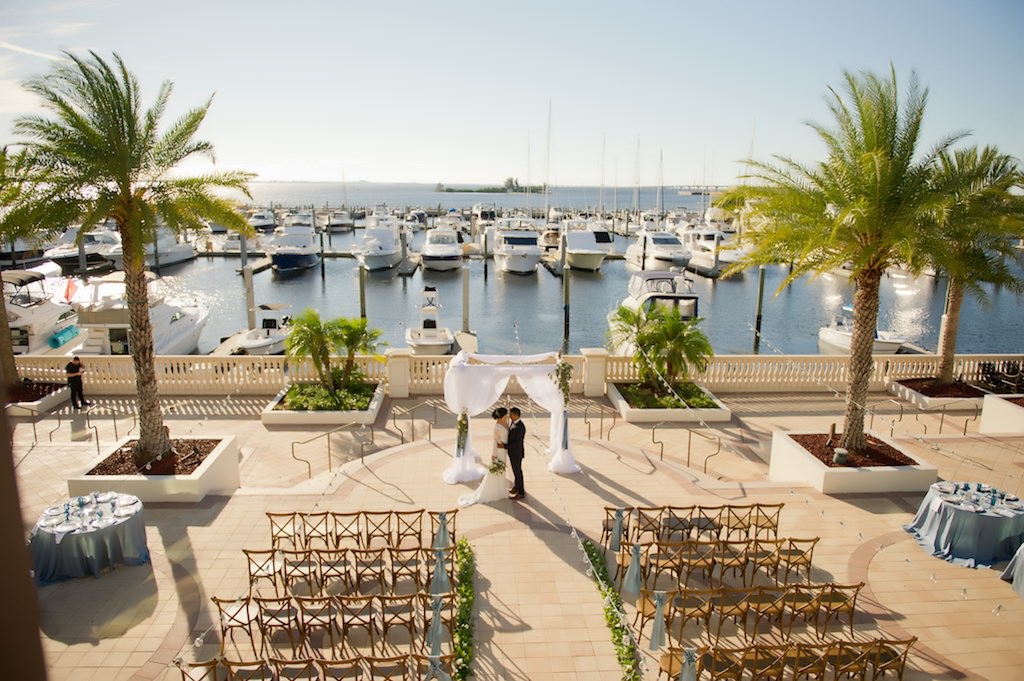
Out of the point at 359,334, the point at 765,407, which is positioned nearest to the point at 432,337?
the point at 359,334

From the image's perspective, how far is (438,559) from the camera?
30.3ft

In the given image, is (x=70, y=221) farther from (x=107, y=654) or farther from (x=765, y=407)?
(x=765, y=407)

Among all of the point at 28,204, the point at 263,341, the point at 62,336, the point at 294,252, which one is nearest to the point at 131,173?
the point at 28,204

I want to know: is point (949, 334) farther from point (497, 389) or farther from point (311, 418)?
point (311, 418)

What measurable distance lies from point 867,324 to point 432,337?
1931 centimetres

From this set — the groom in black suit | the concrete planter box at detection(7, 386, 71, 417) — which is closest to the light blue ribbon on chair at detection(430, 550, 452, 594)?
the groom in black suit

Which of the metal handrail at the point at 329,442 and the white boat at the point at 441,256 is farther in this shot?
the white boat at the point at 441,256

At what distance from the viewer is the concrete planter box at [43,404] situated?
55.3 feet

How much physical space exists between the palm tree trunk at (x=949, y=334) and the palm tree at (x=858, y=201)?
6.94m

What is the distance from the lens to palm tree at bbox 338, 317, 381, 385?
57.9ft

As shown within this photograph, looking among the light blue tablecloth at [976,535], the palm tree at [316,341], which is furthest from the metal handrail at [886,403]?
the palm tree at [316,341]

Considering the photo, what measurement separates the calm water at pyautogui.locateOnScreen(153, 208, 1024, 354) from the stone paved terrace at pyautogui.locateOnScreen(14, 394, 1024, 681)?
20318 mm

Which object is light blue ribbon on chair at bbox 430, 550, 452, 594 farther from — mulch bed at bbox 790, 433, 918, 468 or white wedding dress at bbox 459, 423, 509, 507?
mulch bed at bbox 790, 433, 918, 468

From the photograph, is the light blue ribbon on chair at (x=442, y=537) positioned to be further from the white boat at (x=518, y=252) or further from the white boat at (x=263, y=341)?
the white boat at (x=518, y=252)
